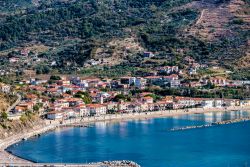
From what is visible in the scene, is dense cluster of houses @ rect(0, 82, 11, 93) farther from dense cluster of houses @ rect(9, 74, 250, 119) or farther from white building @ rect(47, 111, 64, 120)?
white building @ rect(47, 111, 64, 120)

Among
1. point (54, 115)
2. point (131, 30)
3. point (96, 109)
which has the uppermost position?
point (131, 30)

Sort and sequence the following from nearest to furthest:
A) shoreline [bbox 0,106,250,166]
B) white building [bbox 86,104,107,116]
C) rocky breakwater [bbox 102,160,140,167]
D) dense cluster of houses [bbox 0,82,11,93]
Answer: rocky breakwater [bbox 102,160,140,167], shoreline [bbox 0,106,250,166], dense cluster of houses [bbox 0,82,11,93], white building [bbox 86,104,107,116]

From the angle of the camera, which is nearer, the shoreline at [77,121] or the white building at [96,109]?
the shoreline at [77,121]

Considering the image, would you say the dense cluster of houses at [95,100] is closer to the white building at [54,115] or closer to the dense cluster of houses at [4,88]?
the white building at [54,115]

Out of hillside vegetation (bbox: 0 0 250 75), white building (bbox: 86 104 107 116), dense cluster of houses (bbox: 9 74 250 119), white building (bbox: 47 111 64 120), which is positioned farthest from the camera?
hillside vegetation (bbox: 0 0 250 75)

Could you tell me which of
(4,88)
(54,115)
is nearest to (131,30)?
(4,88)

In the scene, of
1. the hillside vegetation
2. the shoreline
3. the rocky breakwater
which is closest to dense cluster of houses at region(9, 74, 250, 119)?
the shoreline

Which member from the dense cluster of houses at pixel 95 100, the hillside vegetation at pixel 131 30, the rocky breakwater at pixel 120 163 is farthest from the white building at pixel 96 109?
the rocky breakwater at pixel 120 163

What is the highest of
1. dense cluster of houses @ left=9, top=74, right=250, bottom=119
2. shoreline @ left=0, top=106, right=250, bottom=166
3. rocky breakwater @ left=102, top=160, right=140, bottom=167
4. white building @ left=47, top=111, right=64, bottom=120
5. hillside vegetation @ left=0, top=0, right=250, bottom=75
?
hillside vegetation @ left=0, top=0, right=250, bottom=75

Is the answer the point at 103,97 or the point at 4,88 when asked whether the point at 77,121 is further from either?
the point at 103,97

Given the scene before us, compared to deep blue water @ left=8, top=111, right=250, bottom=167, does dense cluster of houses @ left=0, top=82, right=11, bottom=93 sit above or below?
above
